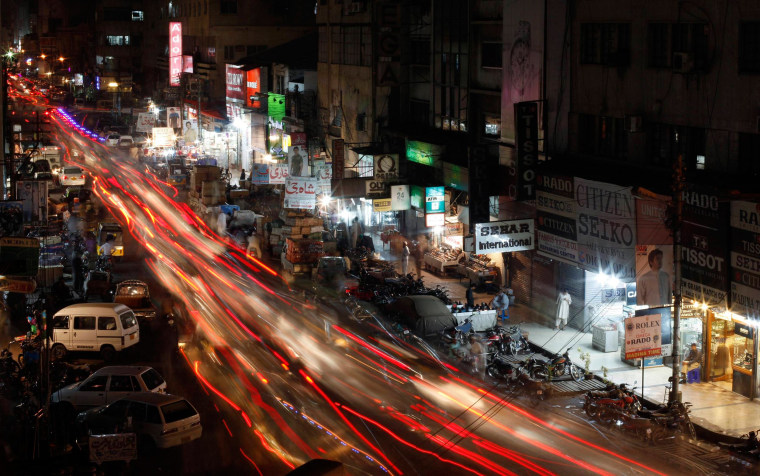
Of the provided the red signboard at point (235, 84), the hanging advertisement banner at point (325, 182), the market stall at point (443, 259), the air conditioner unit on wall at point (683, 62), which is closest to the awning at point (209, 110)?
the red signboard at point (235, 84)

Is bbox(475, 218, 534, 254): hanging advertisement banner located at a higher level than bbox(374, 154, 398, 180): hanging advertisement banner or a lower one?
lower

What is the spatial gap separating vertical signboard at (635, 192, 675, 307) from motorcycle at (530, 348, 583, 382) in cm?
259

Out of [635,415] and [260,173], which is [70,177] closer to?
[260,173]

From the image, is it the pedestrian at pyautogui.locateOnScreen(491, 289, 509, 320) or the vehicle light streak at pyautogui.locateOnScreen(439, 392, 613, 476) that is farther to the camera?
the pedestrian at pyautogui.locateOnScreen(491, 289, 509, 320)

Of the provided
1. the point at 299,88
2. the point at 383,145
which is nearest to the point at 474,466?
the point at 383,145

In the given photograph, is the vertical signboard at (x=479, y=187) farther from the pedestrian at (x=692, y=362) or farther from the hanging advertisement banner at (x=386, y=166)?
the pedestrian at (x=692, y=362)

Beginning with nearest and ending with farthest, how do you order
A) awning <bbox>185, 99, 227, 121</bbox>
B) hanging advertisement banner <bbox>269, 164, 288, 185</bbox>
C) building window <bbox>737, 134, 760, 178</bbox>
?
building window <bbox>737, 134, 760, 178</bbox>
hanging advertisement banner <bbox>269, 164, 288, 185</bbox>
awning <bbox>185, 99, 227, 121</bbox>

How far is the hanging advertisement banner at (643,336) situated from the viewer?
23172 millimetres

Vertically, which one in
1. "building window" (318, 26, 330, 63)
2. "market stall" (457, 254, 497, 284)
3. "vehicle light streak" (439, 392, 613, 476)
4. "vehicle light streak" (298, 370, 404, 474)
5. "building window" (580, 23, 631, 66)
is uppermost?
"building window" (318, 26, 330, 63)

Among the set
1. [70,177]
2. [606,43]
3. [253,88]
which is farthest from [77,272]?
[253,88]

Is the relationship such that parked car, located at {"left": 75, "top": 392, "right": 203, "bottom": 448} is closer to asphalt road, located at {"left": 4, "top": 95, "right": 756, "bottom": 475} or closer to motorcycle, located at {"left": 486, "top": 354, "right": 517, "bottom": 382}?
asphalt road, located at {"left": 4, "top": 95, "right": 756, "bottom": 475}

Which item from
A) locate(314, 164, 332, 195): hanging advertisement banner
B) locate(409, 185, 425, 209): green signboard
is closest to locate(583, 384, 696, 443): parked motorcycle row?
locate(409, 185, 425, 209): green signboard

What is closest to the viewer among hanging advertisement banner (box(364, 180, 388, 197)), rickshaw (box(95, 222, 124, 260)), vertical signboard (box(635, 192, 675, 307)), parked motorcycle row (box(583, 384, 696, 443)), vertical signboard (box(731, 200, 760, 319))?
parked motorcycle row (box(583, 384, 696, 443))

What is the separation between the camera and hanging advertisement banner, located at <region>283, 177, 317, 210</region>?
41438 mm
